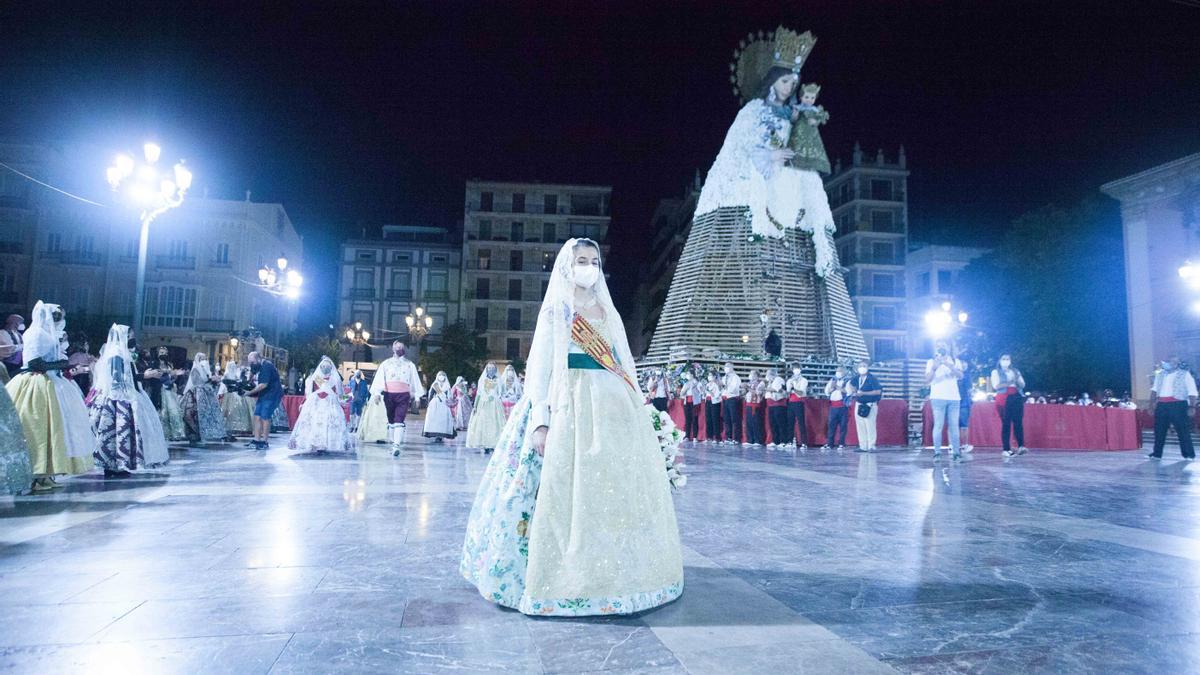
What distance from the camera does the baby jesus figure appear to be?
2177cm

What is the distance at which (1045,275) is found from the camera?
35531 mm

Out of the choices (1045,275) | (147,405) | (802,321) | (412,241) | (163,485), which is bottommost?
(163,485)

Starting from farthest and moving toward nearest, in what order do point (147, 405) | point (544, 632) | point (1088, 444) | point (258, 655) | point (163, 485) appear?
A: point (1088, 444) → point (147, 405) → point (163, 485) → point (544, 632) → point (258, 655)

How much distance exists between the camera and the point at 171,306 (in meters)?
41.3

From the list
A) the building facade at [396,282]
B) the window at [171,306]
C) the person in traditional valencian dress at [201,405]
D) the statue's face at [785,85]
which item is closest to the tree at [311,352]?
the window at [171,306]

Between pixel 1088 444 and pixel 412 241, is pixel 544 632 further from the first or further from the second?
pixel 412 241

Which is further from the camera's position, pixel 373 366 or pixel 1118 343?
pixel 373 366

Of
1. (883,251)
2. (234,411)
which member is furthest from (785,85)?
(883,251)

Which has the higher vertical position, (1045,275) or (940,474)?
Result: (1045,275)

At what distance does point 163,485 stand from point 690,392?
46.6 feet

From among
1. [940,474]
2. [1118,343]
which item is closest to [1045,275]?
[1118,343]

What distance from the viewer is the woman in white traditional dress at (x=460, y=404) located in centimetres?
2233

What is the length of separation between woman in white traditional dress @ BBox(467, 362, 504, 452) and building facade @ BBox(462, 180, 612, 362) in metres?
42.2

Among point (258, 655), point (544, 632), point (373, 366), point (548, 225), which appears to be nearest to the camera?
point (258, 655)
